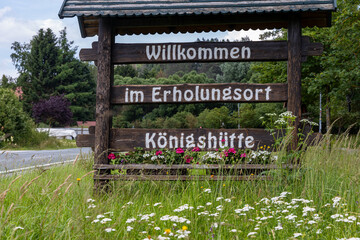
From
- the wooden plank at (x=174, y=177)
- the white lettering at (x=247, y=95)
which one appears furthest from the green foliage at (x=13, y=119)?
the white lettering at (x=247, y=95)

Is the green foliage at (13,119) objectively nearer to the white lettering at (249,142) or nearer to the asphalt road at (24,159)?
the asphalt road at (24,159)

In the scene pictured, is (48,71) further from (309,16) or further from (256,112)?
(309,16)

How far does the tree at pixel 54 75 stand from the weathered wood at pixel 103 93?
4194 centimetres

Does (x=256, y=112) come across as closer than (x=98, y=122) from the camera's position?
No

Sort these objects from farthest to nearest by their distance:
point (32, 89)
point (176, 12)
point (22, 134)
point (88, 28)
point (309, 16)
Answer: point (32, 89), point (22, 134), point (88, 28), point (309, 16), point (176, 12)

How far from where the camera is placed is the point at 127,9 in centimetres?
581

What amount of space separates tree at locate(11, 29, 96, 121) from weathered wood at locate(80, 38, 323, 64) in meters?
42.0

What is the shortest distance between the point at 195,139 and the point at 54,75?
47713 millimetres

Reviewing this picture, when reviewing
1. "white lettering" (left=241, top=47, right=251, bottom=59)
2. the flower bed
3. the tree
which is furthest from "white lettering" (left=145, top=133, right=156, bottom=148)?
the tree

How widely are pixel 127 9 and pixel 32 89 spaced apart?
4545 cm

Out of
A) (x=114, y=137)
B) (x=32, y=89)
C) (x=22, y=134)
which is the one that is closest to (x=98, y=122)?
Result: (x=114, y=137)

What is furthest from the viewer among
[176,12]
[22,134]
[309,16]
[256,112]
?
[256,112]

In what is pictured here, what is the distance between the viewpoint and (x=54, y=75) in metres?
49.4

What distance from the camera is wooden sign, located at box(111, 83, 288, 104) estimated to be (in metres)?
5.73
